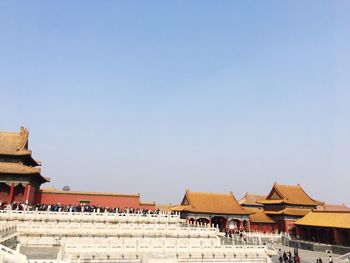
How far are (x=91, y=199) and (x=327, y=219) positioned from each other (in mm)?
29491

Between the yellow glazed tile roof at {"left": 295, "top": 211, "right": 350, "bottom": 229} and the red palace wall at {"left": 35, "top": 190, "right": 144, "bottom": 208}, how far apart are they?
885 inches

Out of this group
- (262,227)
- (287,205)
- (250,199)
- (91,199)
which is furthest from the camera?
(250,199)

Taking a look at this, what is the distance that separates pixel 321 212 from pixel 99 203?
2920 centimetres

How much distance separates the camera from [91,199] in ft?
130

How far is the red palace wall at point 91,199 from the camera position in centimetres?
3859

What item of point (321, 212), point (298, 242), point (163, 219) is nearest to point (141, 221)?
point (163, 219)

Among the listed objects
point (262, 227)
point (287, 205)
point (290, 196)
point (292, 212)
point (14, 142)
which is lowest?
point (262, 227)

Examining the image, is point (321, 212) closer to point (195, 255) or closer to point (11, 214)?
point (195, 255)

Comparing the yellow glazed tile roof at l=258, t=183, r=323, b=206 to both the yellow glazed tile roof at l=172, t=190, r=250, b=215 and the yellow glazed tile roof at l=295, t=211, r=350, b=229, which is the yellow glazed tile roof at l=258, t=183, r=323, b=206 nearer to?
the yellow glazed tile roof at l=295, t=211, r=350, b=229

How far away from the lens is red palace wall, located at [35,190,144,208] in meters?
38.6

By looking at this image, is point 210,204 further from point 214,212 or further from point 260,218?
point 260,218

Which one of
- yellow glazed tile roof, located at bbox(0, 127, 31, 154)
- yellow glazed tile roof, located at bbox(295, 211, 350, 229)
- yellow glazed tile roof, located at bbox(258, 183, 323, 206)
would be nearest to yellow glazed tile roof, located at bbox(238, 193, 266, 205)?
yellow glazed tile roof, located at bbox(258, 183, 323, 206)

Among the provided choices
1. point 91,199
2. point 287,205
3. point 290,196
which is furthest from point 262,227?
point 91,199

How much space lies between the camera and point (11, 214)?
2502 cm
